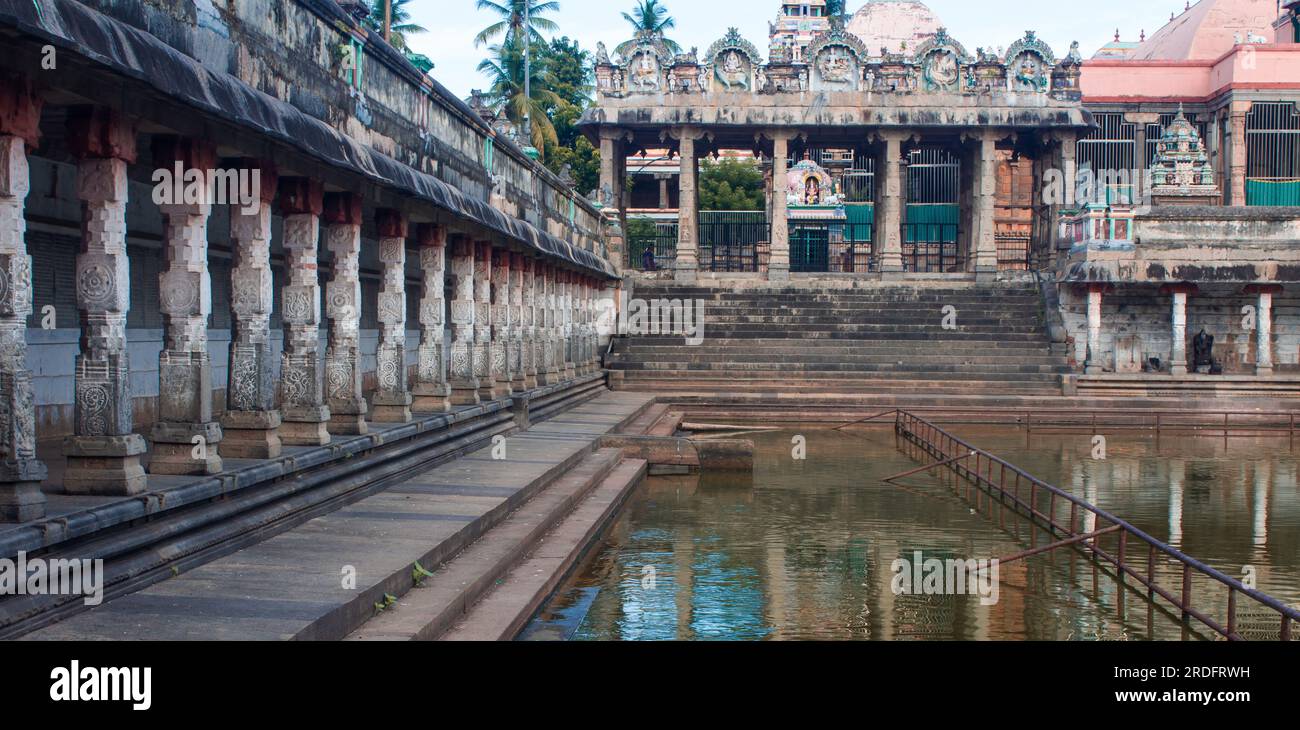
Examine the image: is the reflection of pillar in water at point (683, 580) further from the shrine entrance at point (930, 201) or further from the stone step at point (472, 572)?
the shrine entrance at point (930, 201)

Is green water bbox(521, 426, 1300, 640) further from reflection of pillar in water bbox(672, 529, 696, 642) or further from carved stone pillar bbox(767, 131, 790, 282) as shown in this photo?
carved stone pillar bbox(767, 131, 790, 282)

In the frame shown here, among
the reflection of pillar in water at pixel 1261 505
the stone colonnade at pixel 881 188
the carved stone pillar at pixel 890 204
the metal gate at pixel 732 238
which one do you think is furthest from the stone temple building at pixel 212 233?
the metal gate at pixel 732 238

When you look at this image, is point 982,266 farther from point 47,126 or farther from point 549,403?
point 47,126

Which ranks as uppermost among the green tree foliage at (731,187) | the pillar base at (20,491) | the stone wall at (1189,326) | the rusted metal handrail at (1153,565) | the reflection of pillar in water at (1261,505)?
the green tree foliage at (731,187)

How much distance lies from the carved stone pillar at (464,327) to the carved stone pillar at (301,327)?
520cm

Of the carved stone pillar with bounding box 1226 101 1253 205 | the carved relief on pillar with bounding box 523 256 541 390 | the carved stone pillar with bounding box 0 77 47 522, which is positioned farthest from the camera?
the carved stone pillar with bounding box 1226 101 1253 205

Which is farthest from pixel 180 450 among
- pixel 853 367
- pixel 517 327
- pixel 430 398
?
pixel 853 367

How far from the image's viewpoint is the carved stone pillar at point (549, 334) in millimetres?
20078

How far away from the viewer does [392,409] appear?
11609 mm

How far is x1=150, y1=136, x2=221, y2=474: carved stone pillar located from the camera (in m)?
7.25

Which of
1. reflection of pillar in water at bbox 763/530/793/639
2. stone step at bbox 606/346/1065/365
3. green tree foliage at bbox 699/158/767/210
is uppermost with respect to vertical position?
green tree foliage at bbox 699/158/767/210

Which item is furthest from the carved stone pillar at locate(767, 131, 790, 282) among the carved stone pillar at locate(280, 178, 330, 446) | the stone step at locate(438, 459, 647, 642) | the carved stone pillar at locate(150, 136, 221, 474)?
A: the carved stone pillar at locate(150, 136, 221, 474)

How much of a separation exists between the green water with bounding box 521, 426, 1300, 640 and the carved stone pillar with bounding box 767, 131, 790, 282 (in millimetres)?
15396

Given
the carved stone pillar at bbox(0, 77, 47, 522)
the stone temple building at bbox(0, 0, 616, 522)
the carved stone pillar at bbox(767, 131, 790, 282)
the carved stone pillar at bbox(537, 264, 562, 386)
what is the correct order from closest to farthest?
1. the carved stone pillar at bbox(0, 77, 47, 522)
2. the stone temple building at bbox(0, 0, 616, 522)
3. the carved stone pillar at bbox(537, 264, 562, 386)
4. the carved stone pillar at bbox(767, 131, 790, 282)
